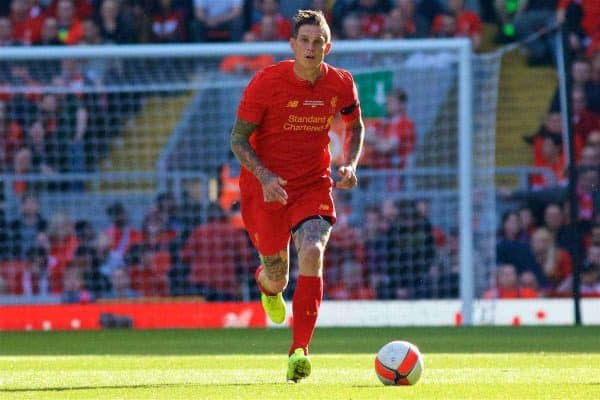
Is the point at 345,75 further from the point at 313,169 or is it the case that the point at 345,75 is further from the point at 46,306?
the point at 46,306

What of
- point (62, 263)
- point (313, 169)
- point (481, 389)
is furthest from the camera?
point (62, 263)

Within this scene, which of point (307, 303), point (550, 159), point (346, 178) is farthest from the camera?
point (550, 159)

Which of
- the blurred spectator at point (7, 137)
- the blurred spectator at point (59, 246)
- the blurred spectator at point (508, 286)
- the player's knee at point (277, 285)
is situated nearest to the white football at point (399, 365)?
the player's knee at point (277, 285)

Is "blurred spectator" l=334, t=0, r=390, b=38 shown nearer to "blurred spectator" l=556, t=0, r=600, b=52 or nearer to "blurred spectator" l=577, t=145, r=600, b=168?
"blurred spectator" l=556, t=0, r=600, b=52

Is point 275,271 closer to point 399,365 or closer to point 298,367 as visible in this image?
point 298,367

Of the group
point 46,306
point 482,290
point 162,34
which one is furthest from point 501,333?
point 162,34

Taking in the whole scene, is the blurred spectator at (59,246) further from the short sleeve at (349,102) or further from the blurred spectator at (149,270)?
the short sleeve at (349,102)

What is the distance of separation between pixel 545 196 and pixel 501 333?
3.88 m

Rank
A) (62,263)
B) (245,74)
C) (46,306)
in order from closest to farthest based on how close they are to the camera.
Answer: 1. (46,306)
2. (62,263)
3. (245,74)

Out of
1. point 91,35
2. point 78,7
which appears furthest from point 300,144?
point 78,7

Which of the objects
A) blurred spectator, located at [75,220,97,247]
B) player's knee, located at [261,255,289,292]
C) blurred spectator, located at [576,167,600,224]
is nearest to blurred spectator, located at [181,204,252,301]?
blurred spectator, located at [75,220,97,247]

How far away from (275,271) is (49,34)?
428 inches

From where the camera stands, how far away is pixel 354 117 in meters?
9.29

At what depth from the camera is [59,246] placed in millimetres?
17094
